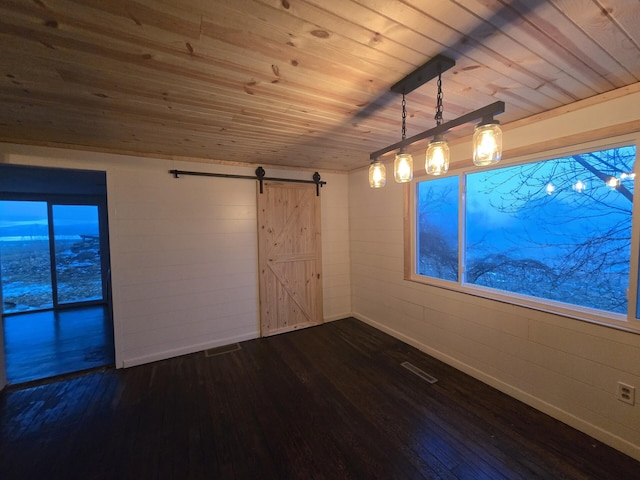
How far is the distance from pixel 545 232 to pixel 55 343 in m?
6.03

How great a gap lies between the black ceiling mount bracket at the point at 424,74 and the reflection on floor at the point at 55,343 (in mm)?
4131

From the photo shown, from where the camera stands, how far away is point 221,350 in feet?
11.3

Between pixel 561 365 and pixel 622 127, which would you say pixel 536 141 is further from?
pixel 561 365

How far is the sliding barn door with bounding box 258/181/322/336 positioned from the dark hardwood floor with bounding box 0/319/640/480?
102cm

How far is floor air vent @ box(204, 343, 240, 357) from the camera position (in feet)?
11.0

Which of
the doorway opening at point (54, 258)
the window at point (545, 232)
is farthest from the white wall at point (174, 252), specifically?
the window at point (545, 232)

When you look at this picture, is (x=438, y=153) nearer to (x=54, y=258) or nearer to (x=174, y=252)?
(x=174, y=252)

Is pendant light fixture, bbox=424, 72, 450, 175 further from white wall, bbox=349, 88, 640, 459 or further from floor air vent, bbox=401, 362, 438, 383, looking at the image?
floor air vent, bbox=401, 362, 438, 383

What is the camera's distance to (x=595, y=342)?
194cm

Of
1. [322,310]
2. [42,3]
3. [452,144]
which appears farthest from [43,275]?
[452,144]

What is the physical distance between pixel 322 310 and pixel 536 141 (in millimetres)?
3370

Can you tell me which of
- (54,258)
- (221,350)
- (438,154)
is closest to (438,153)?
(438,154)

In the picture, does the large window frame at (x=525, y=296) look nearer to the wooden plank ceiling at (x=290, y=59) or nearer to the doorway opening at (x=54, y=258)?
the wooden plank ceiling at (x=290, y=59)

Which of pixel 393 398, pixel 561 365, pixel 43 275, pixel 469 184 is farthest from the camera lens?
pixel 43 275
